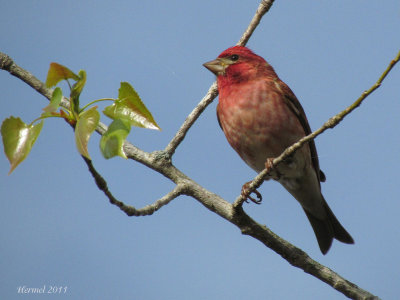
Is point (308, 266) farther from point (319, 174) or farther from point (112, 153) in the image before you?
point (112, 153)

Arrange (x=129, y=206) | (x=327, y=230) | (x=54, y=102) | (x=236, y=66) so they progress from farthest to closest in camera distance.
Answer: (x=327, y=230) < (x=236, y=66) < (x=129, y=206) < (x=54, y=102)

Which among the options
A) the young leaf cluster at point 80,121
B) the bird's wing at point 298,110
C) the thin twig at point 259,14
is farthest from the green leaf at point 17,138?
the bird's wing at point 298,110

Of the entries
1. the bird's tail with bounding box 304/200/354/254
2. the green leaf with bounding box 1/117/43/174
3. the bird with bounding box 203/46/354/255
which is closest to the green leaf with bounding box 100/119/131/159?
the green leaf with bounding box 1/117/43/174

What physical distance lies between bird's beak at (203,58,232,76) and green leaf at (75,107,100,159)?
4.69m

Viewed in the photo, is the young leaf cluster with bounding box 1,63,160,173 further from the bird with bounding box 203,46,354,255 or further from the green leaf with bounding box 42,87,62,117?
the bird with bounding box 203,46,354,255

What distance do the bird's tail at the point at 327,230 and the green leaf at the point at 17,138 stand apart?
5.88 metres

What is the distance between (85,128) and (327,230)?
6019 millimetres

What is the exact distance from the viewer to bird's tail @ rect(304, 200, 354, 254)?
812 cm

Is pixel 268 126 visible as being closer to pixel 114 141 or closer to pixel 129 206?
pixel 129 206

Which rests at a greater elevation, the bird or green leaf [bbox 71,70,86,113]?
the bird

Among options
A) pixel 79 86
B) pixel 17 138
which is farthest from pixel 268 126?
pixel 17 138

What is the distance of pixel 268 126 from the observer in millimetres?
7047

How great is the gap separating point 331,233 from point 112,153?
232 inches

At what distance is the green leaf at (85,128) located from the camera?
3113mm
